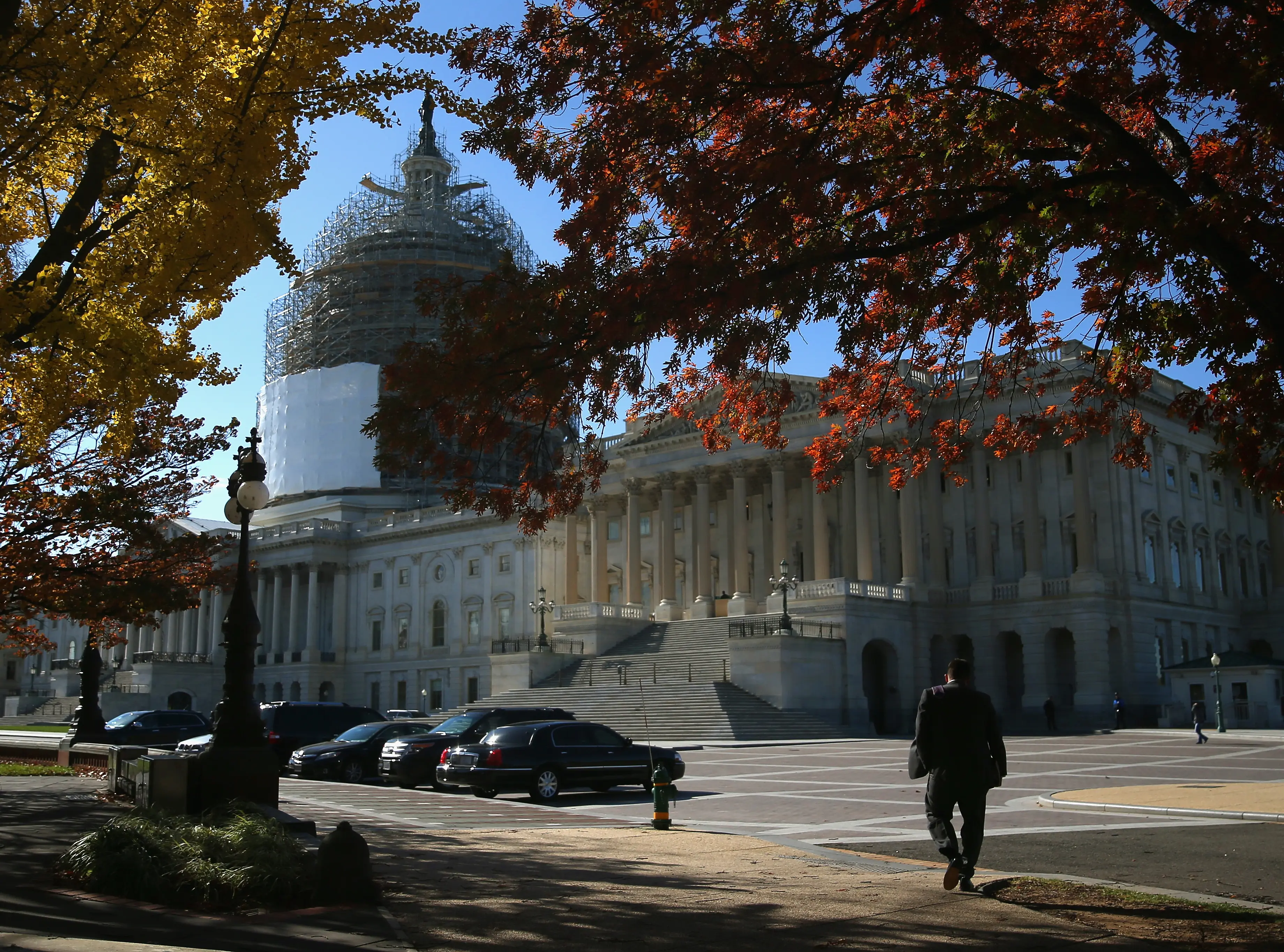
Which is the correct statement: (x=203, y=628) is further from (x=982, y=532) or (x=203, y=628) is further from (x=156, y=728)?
Result: (x=982, y=532)

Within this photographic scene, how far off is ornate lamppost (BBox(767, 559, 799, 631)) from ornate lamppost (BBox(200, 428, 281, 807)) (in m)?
37.7

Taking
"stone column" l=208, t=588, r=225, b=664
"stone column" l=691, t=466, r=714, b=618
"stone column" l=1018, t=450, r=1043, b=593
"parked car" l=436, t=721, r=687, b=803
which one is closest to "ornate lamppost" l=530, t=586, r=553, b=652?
"stone column" l=691, t=466, r=714, b=618

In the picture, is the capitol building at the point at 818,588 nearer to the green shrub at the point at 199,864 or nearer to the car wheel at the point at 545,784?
the car wheel at the point at 545,784

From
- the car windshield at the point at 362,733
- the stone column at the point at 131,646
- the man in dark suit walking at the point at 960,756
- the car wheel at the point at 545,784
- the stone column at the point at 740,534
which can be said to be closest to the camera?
the man in dark suit walking at the point at 960,756

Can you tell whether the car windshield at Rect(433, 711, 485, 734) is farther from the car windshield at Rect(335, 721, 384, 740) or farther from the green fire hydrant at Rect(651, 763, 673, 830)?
the green fire hydrant at Rect(651, 763, 673, 830)

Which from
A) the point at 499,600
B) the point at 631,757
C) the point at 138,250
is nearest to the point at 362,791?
the point at 631,757

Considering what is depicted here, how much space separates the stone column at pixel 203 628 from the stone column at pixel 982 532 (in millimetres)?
68782

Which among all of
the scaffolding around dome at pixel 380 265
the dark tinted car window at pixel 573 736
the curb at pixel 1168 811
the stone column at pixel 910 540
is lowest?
Result: the curb at pixel 1168 811

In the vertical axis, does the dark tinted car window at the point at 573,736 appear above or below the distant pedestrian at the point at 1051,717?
above

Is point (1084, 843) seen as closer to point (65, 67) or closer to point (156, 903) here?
point (156, 903)

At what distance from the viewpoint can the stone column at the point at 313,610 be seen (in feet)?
319

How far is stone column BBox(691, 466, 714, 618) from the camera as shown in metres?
65.9

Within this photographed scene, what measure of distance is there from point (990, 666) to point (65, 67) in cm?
5340

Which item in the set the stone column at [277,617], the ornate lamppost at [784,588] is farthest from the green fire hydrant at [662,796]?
the stone column at [277,617]
